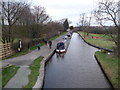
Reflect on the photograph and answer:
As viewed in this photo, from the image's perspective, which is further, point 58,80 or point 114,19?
point 114,19

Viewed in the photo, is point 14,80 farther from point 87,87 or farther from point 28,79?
point 87,87

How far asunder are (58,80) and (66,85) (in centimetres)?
116

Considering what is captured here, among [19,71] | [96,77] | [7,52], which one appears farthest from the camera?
[7,52]

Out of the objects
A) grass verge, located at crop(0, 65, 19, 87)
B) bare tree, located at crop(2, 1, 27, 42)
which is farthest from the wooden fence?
grass verge, located at crop(0, 65, 19, 87)

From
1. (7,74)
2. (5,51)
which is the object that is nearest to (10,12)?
(5,51)

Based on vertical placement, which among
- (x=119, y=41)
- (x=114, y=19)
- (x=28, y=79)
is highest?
(x=114, y=19)

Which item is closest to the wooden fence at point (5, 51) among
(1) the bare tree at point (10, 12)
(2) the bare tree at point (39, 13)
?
(1) the bare tree at point (10, 12)

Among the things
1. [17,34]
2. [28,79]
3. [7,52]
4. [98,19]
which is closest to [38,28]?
[17,34]

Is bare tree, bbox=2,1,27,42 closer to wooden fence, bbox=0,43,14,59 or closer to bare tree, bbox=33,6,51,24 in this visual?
wooden fence, bbox=0,43,14,59

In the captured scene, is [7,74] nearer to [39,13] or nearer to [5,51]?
[5,51]

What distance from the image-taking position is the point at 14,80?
8.88 m

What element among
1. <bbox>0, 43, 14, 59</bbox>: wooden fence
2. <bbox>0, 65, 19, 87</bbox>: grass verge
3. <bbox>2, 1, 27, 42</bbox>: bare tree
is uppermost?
<bbox>2, 1, 27, 42</bbox>: bare tree

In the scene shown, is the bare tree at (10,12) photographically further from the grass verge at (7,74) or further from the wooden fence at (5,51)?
the grass verge at (7,74)

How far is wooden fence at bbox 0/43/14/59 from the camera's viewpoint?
584 inches
